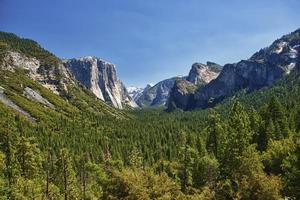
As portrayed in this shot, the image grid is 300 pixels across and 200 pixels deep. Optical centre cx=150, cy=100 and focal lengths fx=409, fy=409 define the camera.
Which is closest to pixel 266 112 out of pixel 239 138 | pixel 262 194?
pixel 239 138

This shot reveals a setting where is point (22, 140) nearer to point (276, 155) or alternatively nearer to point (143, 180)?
point (143, 180)

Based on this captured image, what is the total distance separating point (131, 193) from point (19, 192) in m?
28.2

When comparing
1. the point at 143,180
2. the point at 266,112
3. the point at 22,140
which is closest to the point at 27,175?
the point at 22,140

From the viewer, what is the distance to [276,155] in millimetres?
88812

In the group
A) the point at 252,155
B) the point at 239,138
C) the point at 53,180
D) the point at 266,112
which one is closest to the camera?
the point at 252,155

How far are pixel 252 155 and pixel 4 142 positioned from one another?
46.5 metres

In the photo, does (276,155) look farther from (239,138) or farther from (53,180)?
(53,180)

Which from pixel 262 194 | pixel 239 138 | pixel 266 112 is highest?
pixel 266 112

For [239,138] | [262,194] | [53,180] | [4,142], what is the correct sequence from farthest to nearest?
[53,180] < [4,142] < [239,138] < [262,194]

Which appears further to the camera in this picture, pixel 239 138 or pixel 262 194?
pixel 239 138

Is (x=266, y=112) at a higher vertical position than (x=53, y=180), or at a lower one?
higher

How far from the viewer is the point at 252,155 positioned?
217 feet

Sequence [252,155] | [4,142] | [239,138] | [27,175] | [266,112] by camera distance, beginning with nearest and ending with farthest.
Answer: [252,155], [239,138], [4,142], [27,175], [266,112]

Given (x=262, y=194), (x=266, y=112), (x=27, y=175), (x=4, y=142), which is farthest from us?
(x=266, y=112)
